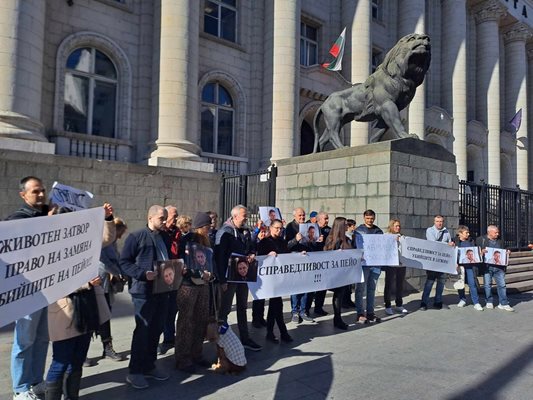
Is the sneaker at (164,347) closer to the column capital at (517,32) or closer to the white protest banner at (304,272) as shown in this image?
the white protest banner at (304,272)

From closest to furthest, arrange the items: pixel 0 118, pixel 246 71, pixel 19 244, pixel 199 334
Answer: pixel 19 244 < pixel 199 334 < pixel 0 118 < pixel 246 71

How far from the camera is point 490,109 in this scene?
29.8 metres

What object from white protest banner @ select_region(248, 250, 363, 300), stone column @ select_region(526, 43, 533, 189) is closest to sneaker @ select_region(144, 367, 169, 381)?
white protest banner @ select_region(248, 250, 363, 300)

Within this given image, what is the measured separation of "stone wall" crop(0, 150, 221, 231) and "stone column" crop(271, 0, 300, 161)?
4.22 meters

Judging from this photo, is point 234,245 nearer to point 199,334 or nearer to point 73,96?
point 199,334

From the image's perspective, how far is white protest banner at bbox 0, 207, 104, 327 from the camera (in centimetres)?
295

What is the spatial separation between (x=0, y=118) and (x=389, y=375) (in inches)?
421

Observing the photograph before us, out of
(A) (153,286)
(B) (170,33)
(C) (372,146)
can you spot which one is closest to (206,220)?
(A) (153,286)

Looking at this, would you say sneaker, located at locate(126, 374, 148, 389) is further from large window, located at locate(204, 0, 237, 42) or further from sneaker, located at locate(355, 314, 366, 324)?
large window, located at locate(204, 0, 237, 42)

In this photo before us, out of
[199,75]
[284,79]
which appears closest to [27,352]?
[199,75]

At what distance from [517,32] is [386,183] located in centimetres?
3056

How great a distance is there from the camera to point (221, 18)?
17875 millimetres

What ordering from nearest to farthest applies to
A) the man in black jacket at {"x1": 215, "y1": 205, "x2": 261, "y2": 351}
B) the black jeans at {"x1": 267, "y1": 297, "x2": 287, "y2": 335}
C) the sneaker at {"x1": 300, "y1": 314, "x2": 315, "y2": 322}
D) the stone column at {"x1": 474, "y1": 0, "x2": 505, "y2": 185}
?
the man in black jacket at {"x1": 215, "y1": 205, "x2": 261, "y2": 351} < the black jeans at {"x1": 267, "y1": 297, "x2": 287, "y2": 335} < the sneaker at {"x1": 300, "y1": 314, "x2": 315, "y2": 322} < the stone column at {"x1": 474, "y1": 0, "x2": 505, "y2": 185}

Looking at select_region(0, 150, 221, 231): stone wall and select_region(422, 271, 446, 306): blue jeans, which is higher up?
select_region(0, 150, 221, 231): stone wall
